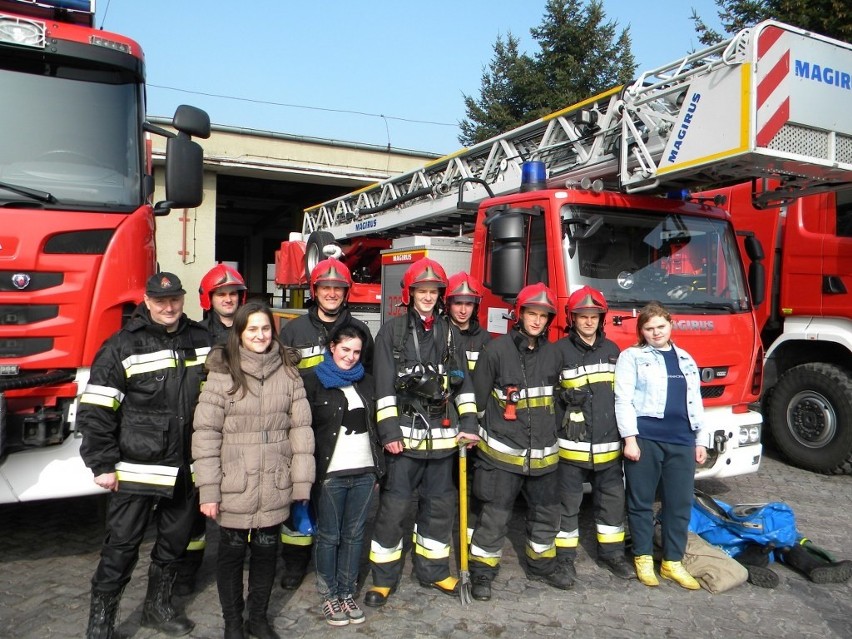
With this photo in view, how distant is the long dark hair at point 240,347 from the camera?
2.85 m

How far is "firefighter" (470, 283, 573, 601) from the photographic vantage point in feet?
11.7

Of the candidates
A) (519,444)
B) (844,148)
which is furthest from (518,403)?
(844,148)

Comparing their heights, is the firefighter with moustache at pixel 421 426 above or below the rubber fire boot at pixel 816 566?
above

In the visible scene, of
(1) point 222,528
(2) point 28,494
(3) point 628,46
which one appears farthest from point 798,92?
(3) point 628,46

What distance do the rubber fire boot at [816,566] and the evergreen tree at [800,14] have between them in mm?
8765

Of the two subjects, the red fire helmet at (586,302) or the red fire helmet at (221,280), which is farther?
the red fire helmet at (221,280)

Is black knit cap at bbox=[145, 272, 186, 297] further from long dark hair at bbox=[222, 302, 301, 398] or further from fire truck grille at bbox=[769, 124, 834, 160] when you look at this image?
fire truck grille at bbox=[769, 124, 834, 160]

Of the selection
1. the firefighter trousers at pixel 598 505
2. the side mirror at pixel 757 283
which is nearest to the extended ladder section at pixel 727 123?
the side mirror at pixel 757 283

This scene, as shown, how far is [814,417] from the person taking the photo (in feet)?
19.8

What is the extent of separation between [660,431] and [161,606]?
2.68 m

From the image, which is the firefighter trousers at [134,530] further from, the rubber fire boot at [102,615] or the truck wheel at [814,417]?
the truck wheel at [814,417]

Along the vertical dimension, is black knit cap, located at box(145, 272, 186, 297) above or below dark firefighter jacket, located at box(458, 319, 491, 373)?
above

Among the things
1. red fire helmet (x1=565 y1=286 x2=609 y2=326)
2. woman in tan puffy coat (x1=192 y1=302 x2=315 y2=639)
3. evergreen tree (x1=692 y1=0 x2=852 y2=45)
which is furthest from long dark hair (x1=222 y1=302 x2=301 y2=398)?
evergreen tree (x1=692 y1=0 x2=852 y2=45)

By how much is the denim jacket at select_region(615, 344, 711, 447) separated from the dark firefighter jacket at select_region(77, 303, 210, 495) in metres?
2.23
